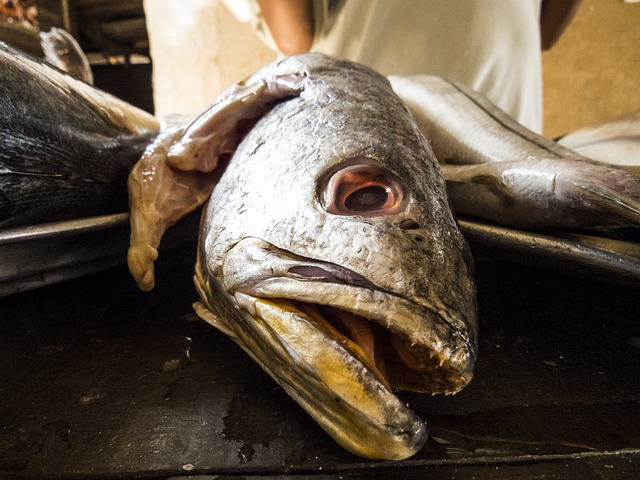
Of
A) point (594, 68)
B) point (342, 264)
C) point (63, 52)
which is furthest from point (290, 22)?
point (594, 68)

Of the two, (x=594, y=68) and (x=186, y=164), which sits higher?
(x=186, y=164)

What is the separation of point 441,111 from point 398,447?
1679 mm

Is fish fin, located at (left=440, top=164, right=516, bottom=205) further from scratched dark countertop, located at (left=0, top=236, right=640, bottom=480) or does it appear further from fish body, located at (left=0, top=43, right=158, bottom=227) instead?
fish body, located at (left=0, top=43, right=158, bottom=227)

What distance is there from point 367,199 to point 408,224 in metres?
0.12

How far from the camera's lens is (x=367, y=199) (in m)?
0.93

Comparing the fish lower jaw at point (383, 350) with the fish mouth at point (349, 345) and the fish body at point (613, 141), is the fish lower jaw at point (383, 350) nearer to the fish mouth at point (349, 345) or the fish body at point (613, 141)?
the fish mouth at point (349, 345)

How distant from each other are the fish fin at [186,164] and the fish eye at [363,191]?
19.4 inches

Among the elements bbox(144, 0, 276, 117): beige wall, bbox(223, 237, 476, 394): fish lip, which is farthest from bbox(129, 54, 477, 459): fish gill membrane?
bbox(144, 0, 276, 117): beige wall

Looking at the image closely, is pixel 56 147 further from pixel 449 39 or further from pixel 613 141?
pixel 449 39

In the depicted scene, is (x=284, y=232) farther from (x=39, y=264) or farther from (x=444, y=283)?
(x=39, y=264)

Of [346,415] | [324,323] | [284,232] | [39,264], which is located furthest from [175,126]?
[346,415]

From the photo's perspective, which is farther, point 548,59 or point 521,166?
point 548,59

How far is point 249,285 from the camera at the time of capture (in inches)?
31.5

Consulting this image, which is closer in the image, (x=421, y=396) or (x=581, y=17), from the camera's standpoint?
(x=421, y=396)
